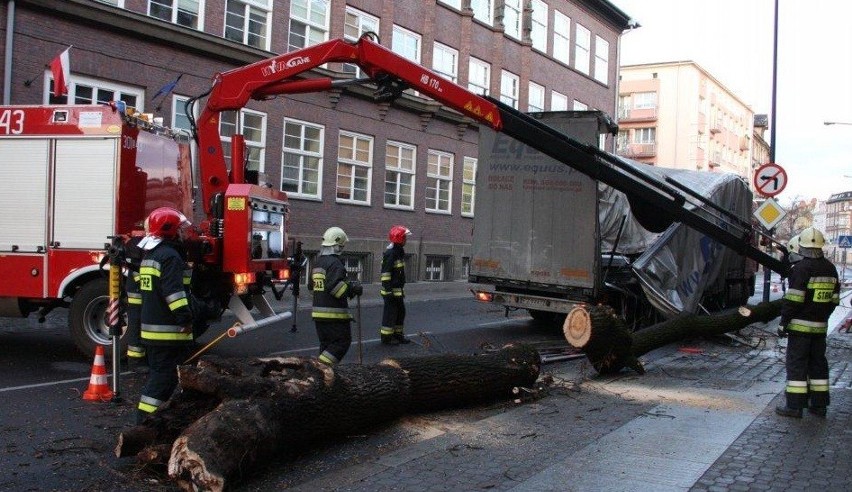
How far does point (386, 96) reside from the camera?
957 cm

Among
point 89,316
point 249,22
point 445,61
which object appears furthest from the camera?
point 445,61

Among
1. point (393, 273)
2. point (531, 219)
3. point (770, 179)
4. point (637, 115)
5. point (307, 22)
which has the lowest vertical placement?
point (393, 273)

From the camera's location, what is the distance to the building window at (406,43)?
2292cm

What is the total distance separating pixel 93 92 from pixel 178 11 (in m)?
2.90

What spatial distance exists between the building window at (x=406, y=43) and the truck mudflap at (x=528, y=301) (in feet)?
41.2

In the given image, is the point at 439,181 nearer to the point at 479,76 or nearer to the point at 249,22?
the point at 479,76

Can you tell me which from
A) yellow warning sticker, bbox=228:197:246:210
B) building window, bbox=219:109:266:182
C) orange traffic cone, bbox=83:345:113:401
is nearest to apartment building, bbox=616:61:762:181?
building window, bbox=219:109:266:182

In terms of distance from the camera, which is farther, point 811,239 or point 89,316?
point 89,316

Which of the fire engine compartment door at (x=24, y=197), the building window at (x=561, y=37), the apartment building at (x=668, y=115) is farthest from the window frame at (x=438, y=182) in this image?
the apartment building at (x=668, y=115)

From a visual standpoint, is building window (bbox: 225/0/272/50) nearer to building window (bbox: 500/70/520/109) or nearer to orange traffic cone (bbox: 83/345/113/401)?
building window (bbox: 500/70/520/109)

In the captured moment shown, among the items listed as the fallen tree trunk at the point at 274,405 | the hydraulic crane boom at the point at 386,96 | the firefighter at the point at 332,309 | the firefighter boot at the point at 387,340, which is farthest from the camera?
the firefighter boot at the point at 387,340

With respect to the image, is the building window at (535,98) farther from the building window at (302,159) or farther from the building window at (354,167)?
the building window at (302,159)

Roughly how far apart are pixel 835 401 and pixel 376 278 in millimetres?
15580

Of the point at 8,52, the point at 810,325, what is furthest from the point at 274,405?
the point at 8,52
